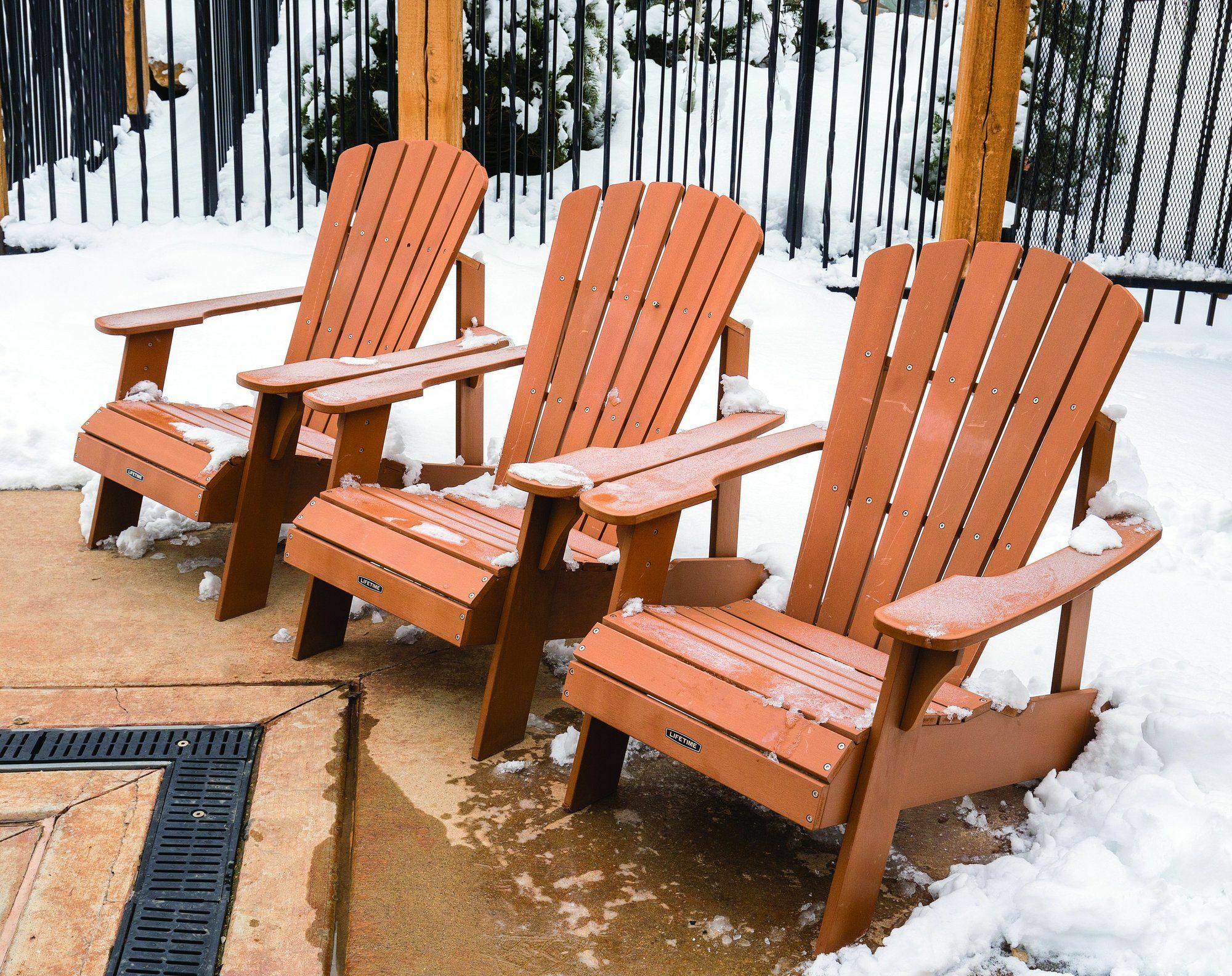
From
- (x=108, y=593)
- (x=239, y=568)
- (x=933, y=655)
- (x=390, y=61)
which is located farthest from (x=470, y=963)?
(x=390, y=61)

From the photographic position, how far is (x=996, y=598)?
178 centimetres

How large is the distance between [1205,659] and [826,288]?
2.74 meters

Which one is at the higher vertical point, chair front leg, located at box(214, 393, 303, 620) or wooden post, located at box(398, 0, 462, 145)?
wooden post, located at box(398, 0, 462, 145)

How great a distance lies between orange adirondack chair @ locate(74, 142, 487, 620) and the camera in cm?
287

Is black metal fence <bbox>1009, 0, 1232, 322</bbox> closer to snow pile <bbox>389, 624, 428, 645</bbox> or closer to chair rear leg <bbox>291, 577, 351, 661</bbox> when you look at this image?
snow pile <bbox>389, 624, 428, 645</bbox>

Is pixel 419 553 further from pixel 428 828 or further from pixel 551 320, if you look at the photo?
pixel 551 320

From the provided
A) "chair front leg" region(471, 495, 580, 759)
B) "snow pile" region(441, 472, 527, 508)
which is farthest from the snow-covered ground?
"chair front leg" region(471, 495, 580, 759)

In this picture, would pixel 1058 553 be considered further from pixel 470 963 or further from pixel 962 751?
pixel 470 963

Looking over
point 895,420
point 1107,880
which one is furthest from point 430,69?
point 1107,880

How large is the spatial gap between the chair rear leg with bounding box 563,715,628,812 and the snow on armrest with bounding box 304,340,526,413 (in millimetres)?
895

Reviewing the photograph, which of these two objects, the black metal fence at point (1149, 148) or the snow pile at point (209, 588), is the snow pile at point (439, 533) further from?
the black metal fence at point (1149, 148)

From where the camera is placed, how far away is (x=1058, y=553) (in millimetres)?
1998

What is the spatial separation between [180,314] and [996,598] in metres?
2.42

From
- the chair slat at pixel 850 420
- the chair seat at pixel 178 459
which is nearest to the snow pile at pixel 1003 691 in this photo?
the chair slat at pixel 850 420
